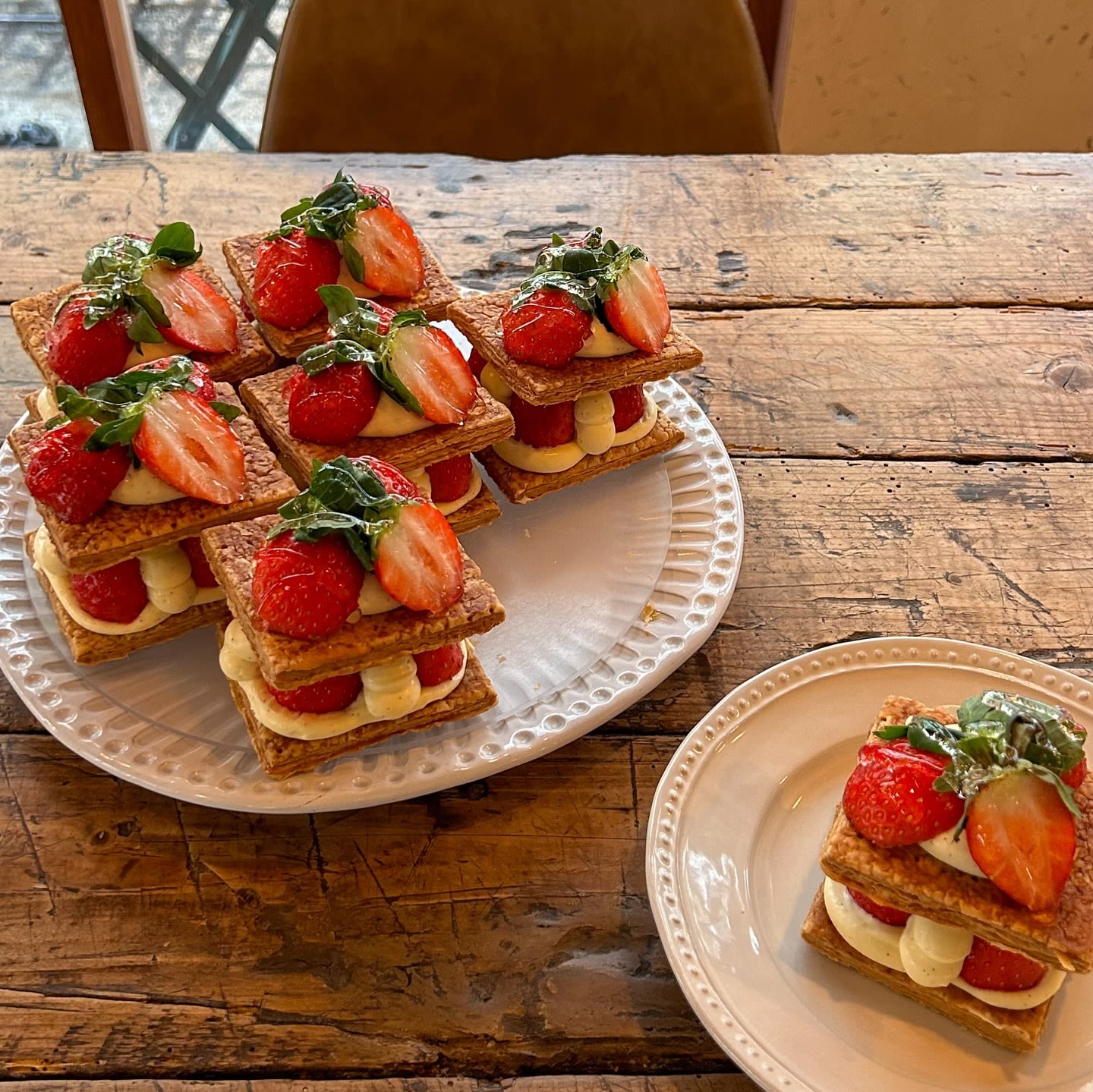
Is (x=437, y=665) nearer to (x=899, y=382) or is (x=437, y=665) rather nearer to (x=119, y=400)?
(x=119, y=400)

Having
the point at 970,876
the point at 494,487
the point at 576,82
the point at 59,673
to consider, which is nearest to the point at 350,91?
the point at 576,82

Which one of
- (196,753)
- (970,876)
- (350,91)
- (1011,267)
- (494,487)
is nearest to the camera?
(970,876)

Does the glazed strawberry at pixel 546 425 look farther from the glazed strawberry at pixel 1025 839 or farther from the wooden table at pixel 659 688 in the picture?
the glazed strawberry at pixel 1025 839

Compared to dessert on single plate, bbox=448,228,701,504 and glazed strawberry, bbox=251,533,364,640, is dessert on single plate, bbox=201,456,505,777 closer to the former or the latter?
glazed strawberry, bbox=251,533,364,640

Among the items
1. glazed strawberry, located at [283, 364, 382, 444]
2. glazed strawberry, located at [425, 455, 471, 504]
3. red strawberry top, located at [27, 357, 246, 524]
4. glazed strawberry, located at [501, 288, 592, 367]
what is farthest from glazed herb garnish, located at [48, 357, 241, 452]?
glazed strawberry, located at [501, 288, 592, 367]

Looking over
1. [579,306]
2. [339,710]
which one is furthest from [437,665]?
[579,306]

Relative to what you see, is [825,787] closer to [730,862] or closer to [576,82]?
[730,862]
